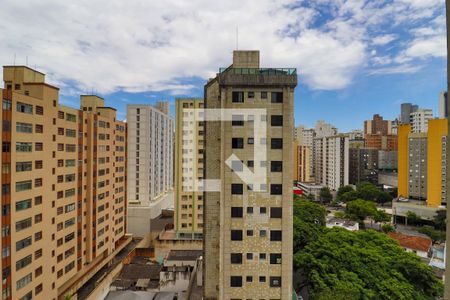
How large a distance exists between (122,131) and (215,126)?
23.7 meters

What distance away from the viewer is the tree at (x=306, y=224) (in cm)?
2652

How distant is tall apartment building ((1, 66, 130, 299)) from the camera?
17.8 m

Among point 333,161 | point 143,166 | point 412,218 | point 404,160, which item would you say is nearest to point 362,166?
point 333,161

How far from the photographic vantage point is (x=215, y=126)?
17.5m

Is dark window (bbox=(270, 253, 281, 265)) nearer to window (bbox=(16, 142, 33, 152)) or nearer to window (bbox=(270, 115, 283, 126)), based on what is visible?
window (bbox=(270, 115, 283, 126))

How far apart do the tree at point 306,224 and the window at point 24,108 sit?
2654cm

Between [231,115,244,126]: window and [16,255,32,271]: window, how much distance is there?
18448 millimetres

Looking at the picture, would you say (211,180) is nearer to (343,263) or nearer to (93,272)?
(343,263)

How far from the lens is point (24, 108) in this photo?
742 inches

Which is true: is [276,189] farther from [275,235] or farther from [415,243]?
[415,243]

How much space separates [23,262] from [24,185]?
570cm

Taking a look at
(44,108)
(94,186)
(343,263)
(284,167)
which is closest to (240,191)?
(284,167)

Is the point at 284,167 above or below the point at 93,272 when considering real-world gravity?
above

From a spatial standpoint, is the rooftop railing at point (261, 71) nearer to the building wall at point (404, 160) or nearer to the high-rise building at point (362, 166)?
the building wall at point (404, 160)
